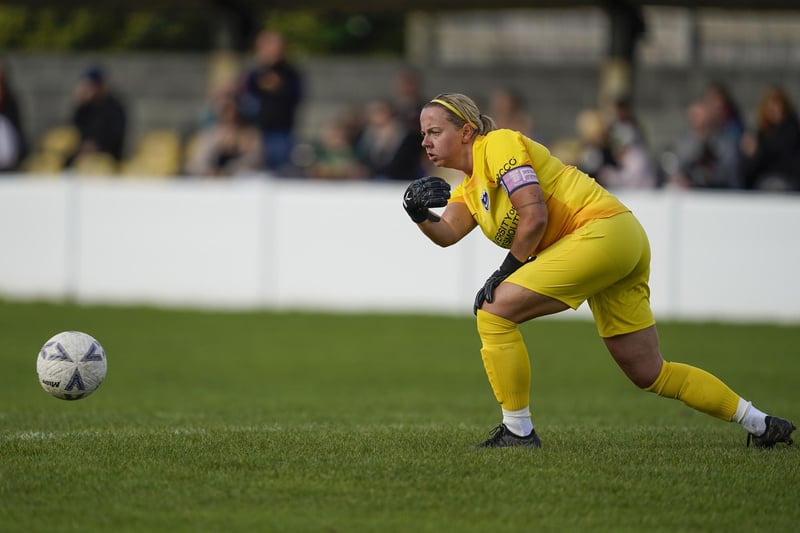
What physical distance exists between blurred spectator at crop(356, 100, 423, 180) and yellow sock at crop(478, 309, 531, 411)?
11.5 meters

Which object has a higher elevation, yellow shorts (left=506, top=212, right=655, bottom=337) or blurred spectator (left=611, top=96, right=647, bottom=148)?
blurred spectator (left=611, top=96, right=647, bottom=148)

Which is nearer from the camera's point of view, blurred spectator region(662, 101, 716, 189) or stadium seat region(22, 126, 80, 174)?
blurred spectator region(662, 101, 716, 189)

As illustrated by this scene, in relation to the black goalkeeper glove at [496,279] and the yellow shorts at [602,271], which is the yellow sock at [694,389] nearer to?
the yellow shorts at [602,271]

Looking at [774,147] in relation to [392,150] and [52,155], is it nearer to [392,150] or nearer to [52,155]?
[392,150]

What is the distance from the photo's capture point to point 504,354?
23.9 feet

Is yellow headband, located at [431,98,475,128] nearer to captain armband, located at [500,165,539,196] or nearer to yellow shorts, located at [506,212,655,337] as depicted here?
captain armband, located at [500,165,539,196]

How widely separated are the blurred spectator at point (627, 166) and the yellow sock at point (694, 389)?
1072 centimetres

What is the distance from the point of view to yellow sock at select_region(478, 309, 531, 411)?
23.9 feet

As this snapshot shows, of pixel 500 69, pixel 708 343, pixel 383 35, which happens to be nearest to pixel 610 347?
pixel 708 343

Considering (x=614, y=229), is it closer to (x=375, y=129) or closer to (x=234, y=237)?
(x=234, y=237)

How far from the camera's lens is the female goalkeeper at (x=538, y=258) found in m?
7.23

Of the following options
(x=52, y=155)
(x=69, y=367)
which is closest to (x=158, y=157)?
(x=52, y=155)

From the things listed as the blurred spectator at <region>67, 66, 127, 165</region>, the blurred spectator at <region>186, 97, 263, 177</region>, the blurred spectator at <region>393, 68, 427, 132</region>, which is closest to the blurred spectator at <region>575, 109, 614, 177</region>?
the blurred spectator at <region>393, 68, 427, 132</region>

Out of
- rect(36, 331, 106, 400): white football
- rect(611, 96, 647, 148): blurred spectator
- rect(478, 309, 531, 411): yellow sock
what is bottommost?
rect(36, 331, 106, 400): white football
